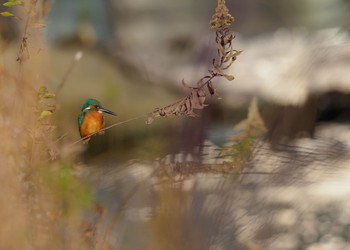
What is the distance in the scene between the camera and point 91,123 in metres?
1.22

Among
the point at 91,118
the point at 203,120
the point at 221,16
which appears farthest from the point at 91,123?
the point at 221,16

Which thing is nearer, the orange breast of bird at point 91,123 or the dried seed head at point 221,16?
the dried seed head at point 221,16

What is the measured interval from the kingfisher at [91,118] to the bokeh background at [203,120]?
14 millimetres

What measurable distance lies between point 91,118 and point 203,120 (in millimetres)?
217

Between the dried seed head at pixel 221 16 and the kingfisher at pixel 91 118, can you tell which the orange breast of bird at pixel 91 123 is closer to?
the kingfisher at pixel 91 118

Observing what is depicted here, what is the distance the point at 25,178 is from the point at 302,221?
524mm

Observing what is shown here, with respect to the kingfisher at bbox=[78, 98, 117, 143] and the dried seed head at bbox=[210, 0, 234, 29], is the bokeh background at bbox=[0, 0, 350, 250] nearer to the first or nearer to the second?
the kingfisher at bbox=[78, 98, 117, 143]

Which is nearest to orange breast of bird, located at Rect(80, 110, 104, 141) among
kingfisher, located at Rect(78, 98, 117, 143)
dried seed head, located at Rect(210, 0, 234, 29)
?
kingfisher, located at Rect(78, 98, 117, 143)

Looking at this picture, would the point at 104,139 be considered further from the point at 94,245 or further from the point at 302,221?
the point at 302,221

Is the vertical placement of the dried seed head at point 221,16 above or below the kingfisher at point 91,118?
above

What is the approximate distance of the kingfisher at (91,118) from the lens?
1.21 meters

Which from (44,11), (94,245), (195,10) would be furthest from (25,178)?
(195,10)

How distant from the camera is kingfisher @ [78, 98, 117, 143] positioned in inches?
47.8

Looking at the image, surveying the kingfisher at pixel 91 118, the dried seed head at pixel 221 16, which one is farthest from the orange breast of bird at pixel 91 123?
the dried seed head at pixel 221 16
